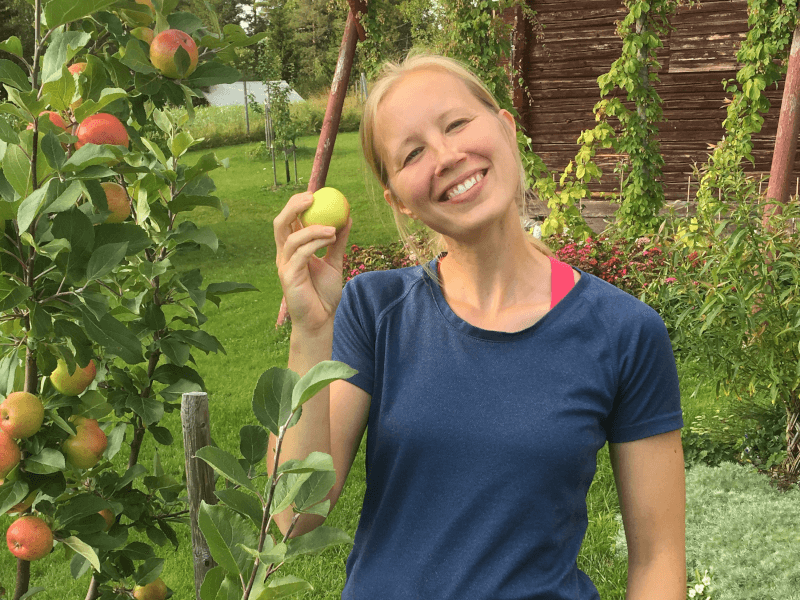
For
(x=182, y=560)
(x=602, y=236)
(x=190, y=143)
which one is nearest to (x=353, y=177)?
(x=602, y=236)

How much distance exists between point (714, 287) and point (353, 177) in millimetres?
13659

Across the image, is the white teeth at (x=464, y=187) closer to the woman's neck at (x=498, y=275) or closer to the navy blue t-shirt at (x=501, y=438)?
the woman's neck at (x=498, y=275)

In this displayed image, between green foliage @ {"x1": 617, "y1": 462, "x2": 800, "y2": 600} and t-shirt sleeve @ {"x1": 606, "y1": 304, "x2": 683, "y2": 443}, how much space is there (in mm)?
1813

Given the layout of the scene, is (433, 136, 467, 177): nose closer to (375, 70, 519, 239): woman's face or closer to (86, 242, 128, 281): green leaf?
(375, 70, 519, 239): woman's face

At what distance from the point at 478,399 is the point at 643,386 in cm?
28

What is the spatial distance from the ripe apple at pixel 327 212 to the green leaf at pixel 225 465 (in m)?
0.70

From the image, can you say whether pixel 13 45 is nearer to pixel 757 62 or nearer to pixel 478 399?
pixel 478 399

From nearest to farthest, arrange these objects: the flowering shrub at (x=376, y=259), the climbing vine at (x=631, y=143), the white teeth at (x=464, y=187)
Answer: the white teeth at (x=464, y=187) → the climbing vine at (x=631, y=143) → the flowering shrub at (x=376, y=259)

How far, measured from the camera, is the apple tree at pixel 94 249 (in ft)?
3.26

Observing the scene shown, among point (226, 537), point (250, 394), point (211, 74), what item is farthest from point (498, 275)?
point (250, 394)

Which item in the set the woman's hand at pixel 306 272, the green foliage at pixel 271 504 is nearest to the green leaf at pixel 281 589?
the green foliage at pixel 271 504

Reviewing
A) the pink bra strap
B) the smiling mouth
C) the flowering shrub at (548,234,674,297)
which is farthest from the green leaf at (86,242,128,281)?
the flowering shrub at (548,234,674,297)

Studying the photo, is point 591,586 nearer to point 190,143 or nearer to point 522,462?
point 522,462

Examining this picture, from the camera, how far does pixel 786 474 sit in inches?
138
